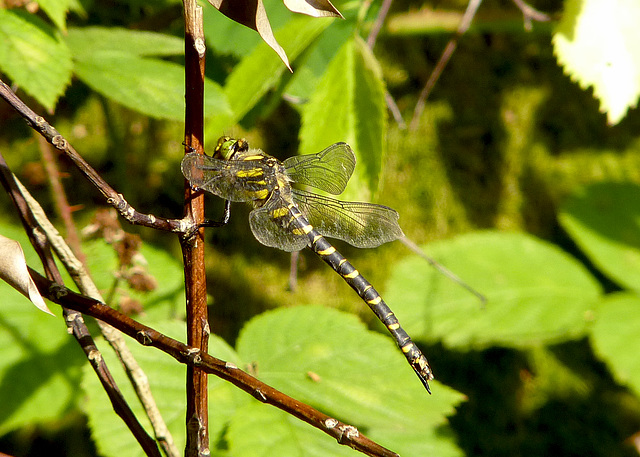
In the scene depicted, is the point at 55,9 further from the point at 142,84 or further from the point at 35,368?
the point at 35,368

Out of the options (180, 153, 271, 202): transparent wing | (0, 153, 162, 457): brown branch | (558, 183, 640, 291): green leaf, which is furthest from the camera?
(558, 183, 640, 291): green leaf

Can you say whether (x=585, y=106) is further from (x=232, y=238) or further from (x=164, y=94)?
(x=164, y=94)

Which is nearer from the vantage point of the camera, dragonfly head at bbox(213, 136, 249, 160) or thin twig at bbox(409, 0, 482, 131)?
dragonfly head at bbox(213, 136, 249, 160)

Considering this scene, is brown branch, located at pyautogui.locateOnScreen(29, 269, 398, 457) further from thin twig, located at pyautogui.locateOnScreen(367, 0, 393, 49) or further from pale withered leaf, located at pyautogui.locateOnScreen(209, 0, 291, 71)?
thin twig, located at pyautogui.locateOnScreen(367, 0, 393, 49)

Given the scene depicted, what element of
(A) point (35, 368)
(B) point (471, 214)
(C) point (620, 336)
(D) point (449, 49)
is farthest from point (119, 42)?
(C) point (620, 336)

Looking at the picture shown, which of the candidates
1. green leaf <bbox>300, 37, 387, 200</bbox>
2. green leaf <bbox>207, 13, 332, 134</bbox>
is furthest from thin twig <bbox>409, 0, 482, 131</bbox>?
green leaf <bbox>207, 13, 332, 134</bbox>

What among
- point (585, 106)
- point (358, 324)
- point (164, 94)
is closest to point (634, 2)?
point (585, 106)

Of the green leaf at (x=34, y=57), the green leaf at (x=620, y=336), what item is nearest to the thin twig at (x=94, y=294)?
the green leaf at (x=34, y=57)
